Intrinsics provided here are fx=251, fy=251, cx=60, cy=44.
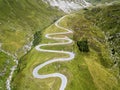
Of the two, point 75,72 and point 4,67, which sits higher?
point 4,67

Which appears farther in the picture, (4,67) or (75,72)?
(4,67)

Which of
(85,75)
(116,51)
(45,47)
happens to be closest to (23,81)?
(85,75)

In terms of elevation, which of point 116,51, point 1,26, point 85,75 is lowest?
point 116,51

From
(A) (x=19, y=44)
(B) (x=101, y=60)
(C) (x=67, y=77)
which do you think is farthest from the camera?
(A) (x=19, y=44)

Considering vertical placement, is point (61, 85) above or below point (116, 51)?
above

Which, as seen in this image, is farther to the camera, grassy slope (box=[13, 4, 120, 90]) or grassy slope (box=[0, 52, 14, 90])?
grassy slope (box=[0, 52, 14, 90])

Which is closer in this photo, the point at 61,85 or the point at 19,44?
the point at 61,85

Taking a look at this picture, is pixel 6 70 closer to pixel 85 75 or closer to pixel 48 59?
pixel 48 59

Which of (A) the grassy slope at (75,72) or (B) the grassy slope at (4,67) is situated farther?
(B) the grassy slope at (4,67)
